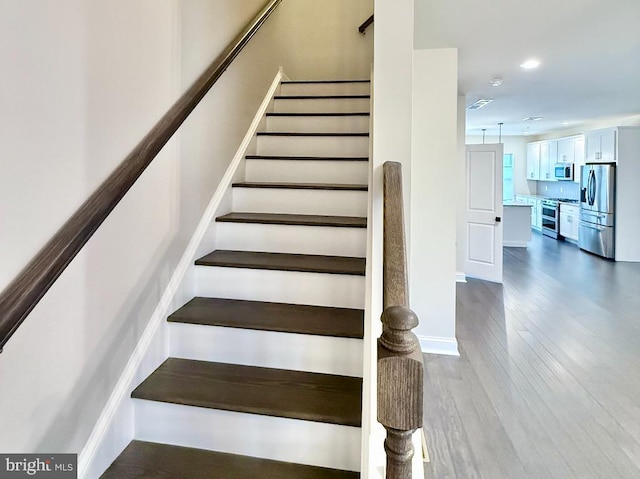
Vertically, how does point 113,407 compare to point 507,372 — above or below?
above

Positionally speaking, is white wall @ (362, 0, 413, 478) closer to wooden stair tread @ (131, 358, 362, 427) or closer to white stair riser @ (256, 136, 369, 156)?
wooden stair tread @ (131, 358, 362, 427)

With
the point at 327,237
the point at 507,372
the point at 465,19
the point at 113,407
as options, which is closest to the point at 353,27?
the point at 465,19

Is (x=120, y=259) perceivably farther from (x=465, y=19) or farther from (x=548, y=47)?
(x=548, y=47)

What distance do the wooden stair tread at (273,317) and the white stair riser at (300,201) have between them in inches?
28.5

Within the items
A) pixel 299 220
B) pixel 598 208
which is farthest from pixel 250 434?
pixel 598 208

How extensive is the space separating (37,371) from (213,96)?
5.25 ft

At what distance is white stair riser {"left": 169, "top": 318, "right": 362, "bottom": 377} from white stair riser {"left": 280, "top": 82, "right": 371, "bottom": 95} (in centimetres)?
247

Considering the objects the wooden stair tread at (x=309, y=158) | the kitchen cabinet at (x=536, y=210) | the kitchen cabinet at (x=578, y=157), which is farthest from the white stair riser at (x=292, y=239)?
the kitchen cabinet at (x=536, y=210)

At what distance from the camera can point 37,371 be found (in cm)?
110

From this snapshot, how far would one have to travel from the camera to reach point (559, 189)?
10.2 meters

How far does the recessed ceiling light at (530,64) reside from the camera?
161 inches

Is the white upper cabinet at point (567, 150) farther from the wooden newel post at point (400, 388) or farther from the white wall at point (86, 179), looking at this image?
the wooden newel post at point (400, 388)

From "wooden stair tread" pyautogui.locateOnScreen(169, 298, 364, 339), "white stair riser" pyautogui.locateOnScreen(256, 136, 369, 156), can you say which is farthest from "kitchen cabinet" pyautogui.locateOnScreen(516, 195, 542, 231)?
"wooden stair tread" pyautogui.locateOnScreen(169, 298, 364, 339)

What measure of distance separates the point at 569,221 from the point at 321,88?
761cm
